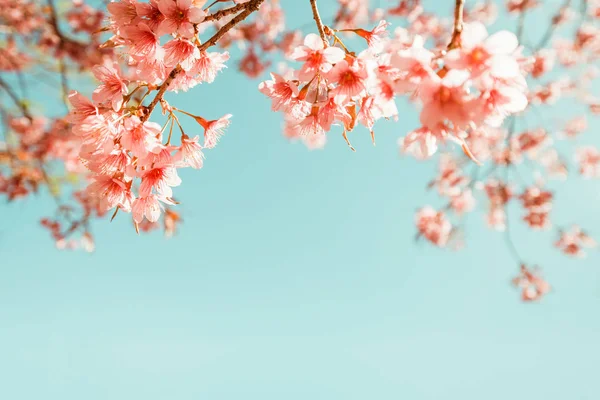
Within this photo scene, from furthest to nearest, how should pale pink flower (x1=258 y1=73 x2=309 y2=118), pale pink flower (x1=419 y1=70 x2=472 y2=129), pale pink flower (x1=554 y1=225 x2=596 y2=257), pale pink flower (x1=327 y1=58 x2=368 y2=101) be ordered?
pale pink flower (x1=554 y1=225 x2=596 y2=257)
pale pink flower (x1=258 y1=73 x2=309 y2=118)
pale pink flower (x1=327 y1=58 x2=368 y2=101)
pale pink flower (x1=419 y1=70 x2=472 y2=129)

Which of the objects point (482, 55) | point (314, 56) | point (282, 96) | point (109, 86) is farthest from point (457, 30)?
point (109, 86)

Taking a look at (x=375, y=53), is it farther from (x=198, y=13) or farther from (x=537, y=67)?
(x=537, y=67)

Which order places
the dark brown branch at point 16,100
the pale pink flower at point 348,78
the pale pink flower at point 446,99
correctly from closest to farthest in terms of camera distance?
the pale pink flower at point 446,99
the pale pink flower at point 348,78
the dark brown branch at point 16,100

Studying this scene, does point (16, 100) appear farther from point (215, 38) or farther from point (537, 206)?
point (537, 206)

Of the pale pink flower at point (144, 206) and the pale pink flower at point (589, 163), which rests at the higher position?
the pale pink flower at point (589, 163)

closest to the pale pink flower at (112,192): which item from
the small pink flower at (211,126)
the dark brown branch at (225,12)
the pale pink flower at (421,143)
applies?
the small pink flower at (211,126)

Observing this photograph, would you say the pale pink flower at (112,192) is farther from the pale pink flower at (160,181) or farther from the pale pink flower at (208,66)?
the pale pink flower at (208,66)

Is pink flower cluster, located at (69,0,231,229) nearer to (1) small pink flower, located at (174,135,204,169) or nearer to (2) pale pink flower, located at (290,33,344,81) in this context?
(1) small pink flower, located at (174,135,204,169)

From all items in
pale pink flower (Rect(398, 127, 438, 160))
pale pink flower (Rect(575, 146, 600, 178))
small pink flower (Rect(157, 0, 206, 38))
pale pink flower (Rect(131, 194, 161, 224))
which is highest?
pale pink flower (Rect(575, 146, 600, 178))

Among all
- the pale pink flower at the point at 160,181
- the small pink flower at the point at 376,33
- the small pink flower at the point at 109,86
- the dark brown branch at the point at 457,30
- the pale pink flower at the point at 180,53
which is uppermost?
the small pink flower at the point at 376,33

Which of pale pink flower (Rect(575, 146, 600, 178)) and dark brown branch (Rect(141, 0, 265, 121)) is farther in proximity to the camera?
pale pink flower (Rect(575, 146, 600, 178))

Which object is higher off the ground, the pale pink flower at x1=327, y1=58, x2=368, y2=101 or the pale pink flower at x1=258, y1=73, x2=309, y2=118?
the pale pink flower at x1=258, y1=73, x2=309, y2=118

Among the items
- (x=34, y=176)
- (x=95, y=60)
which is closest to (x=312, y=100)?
(x=95, y=60)

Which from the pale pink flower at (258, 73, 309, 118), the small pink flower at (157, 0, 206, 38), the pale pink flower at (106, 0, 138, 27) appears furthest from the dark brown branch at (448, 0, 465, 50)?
the pale pink flower at (106, 0, 138, 27)
